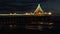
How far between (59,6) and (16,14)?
143cm

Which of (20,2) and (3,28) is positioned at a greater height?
(20,2)

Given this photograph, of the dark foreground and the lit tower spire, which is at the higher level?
the lit tower spire

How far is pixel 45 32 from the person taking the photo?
257 inches

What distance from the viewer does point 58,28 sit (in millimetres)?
6816

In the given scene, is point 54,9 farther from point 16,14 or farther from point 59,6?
point 16,14

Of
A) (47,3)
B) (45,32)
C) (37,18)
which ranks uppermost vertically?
(47,3)

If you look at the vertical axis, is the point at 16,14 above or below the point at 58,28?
above

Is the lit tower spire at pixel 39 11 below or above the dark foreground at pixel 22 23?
above

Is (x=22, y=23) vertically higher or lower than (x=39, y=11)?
lower

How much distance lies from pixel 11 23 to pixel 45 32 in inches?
45.3

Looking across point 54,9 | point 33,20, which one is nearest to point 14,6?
point 33,20

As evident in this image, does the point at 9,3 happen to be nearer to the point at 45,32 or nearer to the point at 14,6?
the point at 14,6

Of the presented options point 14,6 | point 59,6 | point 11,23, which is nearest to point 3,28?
point 11,23

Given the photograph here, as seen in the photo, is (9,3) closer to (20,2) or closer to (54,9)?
(20,2)
